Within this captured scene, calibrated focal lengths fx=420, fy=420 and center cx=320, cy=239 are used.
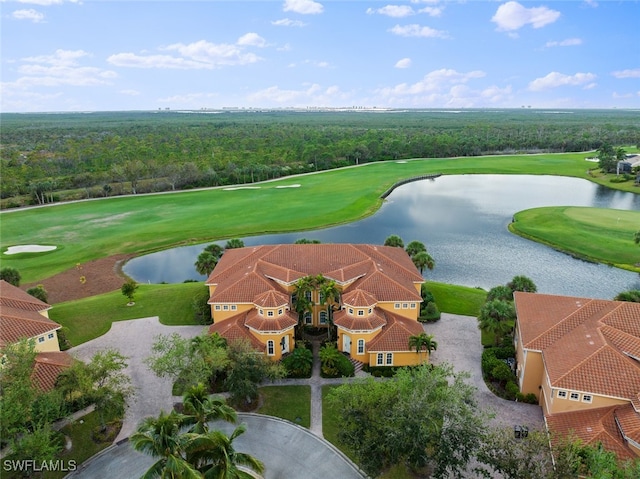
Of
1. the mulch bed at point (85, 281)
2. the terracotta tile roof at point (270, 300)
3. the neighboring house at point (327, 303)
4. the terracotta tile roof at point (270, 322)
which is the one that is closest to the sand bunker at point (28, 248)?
the mulch bed at point (85, 281)

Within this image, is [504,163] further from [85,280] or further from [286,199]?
[85,280]

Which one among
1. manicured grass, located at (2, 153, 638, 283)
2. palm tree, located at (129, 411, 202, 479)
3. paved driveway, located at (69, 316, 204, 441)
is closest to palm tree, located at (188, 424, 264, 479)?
palm tree, located at (129, 411, 202, 479)

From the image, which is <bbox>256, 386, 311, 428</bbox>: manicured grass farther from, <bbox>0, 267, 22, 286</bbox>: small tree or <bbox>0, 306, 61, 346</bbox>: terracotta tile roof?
<bbox>0, 267, 22, 286</bbox>: small tree

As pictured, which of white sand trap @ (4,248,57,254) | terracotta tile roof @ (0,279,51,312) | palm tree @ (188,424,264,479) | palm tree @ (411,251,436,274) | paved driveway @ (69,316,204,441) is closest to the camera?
palm tree @ (188,424,264,479)

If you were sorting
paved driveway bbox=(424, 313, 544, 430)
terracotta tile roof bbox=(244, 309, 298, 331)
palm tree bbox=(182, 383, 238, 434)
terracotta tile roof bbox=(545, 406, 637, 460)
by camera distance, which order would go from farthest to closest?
terracotta tile roof bbox=(244, 309, 298, 331)
paved driveway bbox=(424, 313, 544, 430)
terracotta tile roof bbox=(545, 406, 637, 460)
palm tree bbox=(182, 383, 238, 434)

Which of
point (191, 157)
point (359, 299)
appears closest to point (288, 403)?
point (359, 299)

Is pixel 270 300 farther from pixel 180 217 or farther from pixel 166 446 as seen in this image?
pixel 180 217
